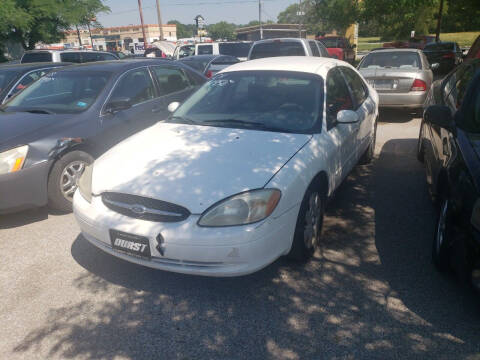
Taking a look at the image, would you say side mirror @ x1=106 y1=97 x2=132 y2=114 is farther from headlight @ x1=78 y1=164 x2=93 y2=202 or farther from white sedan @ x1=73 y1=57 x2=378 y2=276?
headlight @ x1=78 y1=164 x2=93 y2=202

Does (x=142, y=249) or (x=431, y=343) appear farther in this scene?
(x=142, y=249)

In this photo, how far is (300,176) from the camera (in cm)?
312

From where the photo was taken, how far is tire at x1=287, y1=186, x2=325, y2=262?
3.22 meters

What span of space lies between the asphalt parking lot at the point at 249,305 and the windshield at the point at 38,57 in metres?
8.77

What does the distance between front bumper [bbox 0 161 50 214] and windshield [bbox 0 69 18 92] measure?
4.03m

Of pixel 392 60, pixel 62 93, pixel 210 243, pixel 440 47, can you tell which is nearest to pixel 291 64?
pixel 210 243

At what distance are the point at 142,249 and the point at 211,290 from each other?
0.66m

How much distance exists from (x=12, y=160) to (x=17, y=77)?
388 centimetres

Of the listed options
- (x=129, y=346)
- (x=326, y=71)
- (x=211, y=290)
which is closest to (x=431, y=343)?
(x=211, y=290)

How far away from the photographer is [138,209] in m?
2.94

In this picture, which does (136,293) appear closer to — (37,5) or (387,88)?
(387,88)

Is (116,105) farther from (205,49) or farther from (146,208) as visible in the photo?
(205,49)

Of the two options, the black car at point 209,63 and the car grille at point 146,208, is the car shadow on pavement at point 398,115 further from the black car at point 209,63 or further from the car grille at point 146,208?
the car grille at point 146,208

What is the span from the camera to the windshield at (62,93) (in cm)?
503
